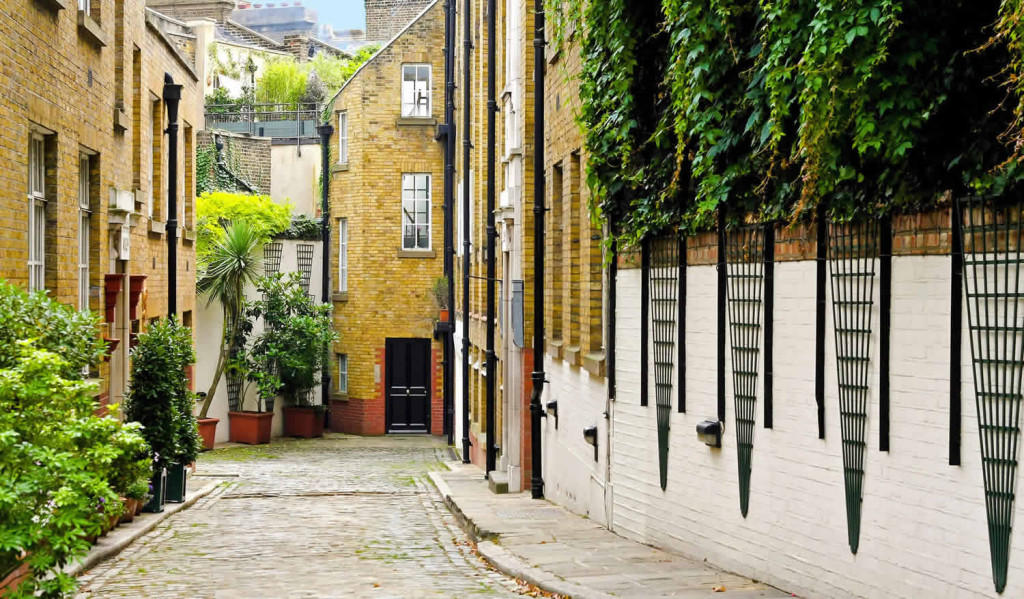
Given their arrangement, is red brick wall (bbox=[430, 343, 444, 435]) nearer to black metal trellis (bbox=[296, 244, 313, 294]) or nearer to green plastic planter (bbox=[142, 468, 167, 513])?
black metal trellis (bbox=[296, 244, 313, 294])

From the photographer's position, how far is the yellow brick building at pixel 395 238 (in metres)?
33.1

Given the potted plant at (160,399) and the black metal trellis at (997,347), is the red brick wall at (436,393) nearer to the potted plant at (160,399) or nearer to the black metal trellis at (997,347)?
the potted plant at (160,399)

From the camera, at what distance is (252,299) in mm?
31344

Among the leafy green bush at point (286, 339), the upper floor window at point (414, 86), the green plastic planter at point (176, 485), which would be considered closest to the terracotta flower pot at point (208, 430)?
the leafy green bush at point (286, 339)

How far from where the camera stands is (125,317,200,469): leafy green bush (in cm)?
1491

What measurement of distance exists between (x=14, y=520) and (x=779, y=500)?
4915 millimetres

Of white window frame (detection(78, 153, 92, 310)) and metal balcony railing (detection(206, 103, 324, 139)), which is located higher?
metal balcony railing (detection(206, 103, 324, 139))

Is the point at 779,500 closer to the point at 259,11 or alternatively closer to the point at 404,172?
the point at 404,172

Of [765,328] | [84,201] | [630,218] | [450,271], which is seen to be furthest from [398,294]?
[765,328]

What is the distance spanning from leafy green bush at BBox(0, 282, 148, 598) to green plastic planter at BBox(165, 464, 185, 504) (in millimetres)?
8850

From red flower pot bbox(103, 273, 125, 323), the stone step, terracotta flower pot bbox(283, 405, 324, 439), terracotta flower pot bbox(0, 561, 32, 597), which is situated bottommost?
terracotta flower pot bbox(283, 405, 324, 439)

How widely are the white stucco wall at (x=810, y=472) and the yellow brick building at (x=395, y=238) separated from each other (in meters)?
20.9

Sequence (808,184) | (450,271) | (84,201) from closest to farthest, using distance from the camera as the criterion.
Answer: (808,184) → (84,201) → (450,271)

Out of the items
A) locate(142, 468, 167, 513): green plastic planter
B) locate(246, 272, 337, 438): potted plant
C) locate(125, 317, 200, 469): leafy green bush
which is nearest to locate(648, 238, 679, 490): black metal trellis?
locate(125, 317, 200, 469): leafy green bush
